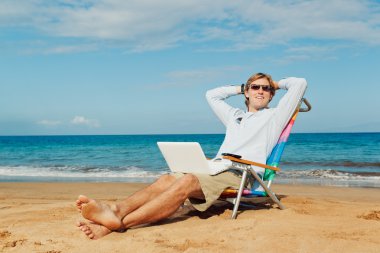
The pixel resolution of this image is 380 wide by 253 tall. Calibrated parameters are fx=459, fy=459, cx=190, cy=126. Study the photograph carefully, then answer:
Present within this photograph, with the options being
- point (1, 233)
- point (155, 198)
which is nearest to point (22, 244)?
point (1, 233)

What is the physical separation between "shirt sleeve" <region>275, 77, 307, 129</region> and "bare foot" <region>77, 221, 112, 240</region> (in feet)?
6.95

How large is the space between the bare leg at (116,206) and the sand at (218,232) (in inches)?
5.9

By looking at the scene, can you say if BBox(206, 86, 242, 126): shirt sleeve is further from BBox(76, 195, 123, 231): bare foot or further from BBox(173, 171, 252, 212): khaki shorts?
BBox(76, 195, 123, 231): bare foot

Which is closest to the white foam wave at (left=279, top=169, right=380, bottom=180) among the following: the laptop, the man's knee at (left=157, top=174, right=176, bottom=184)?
the laptop

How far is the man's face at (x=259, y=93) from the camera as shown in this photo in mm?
4844

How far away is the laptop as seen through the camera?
13.6ft

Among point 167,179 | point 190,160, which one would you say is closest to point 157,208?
point 167,179

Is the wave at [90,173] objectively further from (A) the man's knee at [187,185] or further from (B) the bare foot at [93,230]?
(B) the bare foot at [93,230]

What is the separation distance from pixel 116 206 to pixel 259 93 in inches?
77.8

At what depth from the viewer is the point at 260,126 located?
4633 millimetres

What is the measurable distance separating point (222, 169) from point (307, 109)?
141 centimetres

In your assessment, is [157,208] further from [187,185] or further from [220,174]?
[220,174]

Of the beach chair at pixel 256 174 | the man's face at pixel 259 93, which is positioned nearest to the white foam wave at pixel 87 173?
the beach chair at pixel 256 174

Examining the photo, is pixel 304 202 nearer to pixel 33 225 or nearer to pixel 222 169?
pixel 222 169
